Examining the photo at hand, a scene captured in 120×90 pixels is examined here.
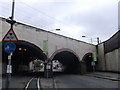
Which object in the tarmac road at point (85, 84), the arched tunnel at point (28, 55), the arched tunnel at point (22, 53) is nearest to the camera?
the tarmac road at point (85, 84)

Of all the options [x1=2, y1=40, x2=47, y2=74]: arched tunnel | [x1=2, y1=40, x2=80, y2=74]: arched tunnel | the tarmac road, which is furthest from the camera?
[x1=2, y1=40, x2=80, y2=74]: arched tunnel

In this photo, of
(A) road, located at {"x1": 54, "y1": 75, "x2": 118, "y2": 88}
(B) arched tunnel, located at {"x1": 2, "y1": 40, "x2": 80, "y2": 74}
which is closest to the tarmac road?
(A) road, located at {"x1": 54, "y1": 75, "x2": 118, "y2": 88}

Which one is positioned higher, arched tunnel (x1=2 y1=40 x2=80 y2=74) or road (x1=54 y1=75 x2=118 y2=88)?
arched tunnel (x1=2 y1=40 x2=80 y2=74)

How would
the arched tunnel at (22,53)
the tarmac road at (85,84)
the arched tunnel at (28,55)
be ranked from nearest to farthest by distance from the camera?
the tarmac road at (85,84)
the arched tunnel at (22,53)
the arched tunnel at (28,55)

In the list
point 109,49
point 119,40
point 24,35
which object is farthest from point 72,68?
point 24,35

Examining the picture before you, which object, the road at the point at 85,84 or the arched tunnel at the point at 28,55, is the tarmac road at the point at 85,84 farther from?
the arched tunnel at the point at 28,55

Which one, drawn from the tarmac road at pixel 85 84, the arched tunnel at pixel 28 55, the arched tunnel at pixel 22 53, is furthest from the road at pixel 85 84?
the arched tunnel at pixel 28 55

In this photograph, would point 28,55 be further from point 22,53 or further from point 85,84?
point 85,84

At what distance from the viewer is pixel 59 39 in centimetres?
2644

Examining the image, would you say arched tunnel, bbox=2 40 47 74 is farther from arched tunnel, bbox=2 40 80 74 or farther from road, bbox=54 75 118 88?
road, bbox=54 75 118 88

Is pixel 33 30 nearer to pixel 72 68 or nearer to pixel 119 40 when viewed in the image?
pixel 119 40

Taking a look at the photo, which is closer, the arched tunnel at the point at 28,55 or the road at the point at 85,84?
the road at the point at 85,84

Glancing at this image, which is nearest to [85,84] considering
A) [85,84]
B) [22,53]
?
[85,84]

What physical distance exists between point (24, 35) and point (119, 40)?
16.6 m
